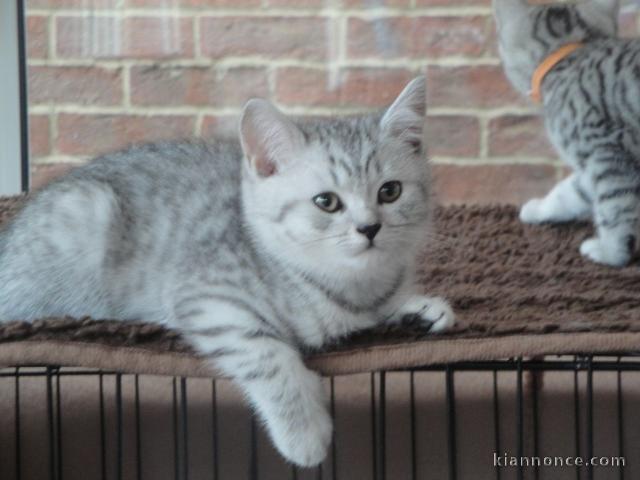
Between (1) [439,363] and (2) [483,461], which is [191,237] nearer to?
(1) [439,363]

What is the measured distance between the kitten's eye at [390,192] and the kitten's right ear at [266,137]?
12 centimetres

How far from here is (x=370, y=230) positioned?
1.18 m

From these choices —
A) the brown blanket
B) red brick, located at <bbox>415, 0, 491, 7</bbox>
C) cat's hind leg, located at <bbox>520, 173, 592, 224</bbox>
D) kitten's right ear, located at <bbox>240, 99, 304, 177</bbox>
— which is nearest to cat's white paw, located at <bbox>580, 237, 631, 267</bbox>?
cat's hind leg, located at <bbox>520, 173, 592, 224</bbox>

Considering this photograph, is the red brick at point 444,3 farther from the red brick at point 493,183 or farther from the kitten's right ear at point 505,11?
the red brick at point 493,183

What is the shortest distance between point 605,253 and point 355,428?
21.8 inches

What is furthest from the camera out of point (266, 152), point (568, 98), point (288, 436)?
point (568, 98)

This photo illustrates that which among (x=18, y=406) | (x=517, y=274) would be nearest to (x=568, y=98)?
(x=517, y=274)

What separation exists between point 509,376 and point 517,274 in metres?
0.21

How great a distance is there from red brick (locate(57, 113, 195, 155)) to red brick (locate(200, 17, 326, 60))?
17cm

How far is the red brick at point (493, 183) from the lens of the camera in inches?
83.4

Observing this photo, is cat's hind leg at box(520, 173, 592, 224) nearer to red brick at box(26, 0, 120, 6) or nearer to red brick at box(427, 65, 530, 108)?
red brick at box(427, 65, 530, 108)

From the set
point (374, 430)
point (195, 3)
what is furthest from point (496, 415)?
point (195, 3)

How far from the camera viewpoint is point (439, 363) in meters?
1.17

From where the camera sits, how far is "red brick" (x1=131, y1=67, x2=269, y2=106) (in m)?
2.12
